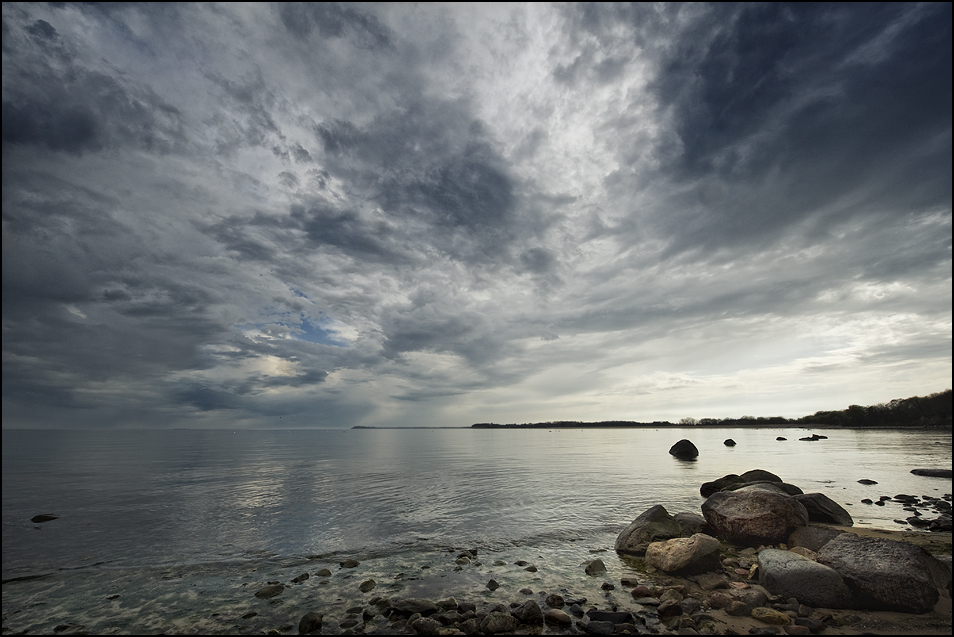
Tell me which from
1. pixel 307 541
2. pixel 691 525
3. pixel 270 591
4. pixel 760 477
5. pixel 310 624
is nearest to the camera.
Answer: pixel 310 624

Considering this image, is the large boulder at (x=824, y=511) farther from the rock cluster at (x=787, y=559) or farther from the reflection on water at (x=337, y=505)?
the reflection on water at (x=337, y=505)

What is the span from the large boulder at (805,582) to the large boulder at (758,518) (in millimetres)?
4417

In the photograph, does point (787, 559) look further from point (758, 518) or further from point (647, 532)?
point (647, 532)

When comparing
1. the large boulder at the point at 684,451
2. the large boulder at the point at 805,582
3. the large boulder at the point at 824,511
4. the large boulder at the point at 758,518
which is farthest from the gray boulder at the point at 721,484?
→ the large boulder at the point at 684,451

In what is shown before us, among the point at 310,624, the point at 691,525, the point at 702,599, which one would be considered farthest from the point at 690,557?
the point at 310,624

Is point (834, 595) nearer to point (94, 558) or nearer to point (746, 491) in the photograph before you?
point (746, 491)

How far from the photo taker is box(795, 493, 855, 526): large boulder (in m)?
16.3

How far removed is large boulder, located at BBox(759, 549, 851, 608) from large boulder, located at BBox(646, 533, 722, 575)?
1559 mm

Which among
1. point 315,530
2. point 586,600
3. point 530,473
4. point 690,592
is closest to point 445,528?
point 315,530

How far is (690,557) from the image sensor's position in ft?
39.2

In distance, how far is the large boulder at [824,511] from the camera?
16.3 m

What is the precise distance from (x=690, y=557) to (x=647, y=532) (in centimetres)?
291

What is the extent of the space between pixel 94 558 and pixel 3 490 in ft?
85.0

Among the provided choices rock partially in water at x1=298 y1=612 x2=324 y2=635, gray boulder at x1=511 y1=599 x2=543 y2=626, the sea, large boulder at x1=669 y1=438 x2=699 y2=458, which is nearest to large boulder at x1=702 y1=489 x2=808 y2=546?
the sea
